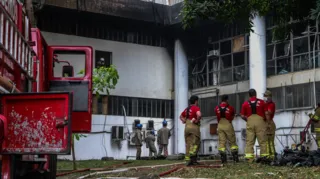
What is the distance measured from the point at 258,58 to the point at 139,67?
280 inches

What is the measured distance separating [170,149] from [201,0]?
1900 centimetres

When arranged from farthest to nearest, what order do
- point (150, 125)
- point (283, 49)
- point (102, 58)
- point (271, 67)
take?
point (150, 125), point (102, 58), point (271, 67), point (283, 49)

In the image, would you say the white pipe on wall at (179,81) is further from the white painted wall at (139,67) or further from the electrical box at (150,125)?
the electrical box at (150,125)

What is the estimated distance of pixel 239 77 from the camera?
25188 millimetres

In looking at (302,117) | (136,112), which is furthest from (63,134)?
(136,112)

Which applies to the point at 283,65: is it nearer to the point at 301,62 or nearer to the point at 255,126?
the point at 301,62

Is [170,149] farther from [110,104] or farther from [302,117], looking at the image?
[302,117]

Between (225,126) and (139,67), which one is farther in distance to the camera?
(139,67)

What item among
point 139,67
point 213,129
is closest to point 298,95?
point 213,129

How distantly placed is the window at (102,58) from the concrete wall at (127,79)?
0.20 metres

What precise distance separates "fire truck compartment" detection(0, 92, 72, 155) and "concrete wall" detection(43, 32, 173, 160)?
62.9ft

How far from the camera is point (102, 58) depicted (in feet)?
86.7

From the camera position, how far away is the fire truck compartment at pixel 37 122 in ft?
20.0

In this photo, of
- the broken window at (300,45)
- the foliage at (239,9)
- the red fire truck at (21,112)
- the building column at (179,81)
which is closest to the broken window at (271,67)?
the broken window at (300,45)
